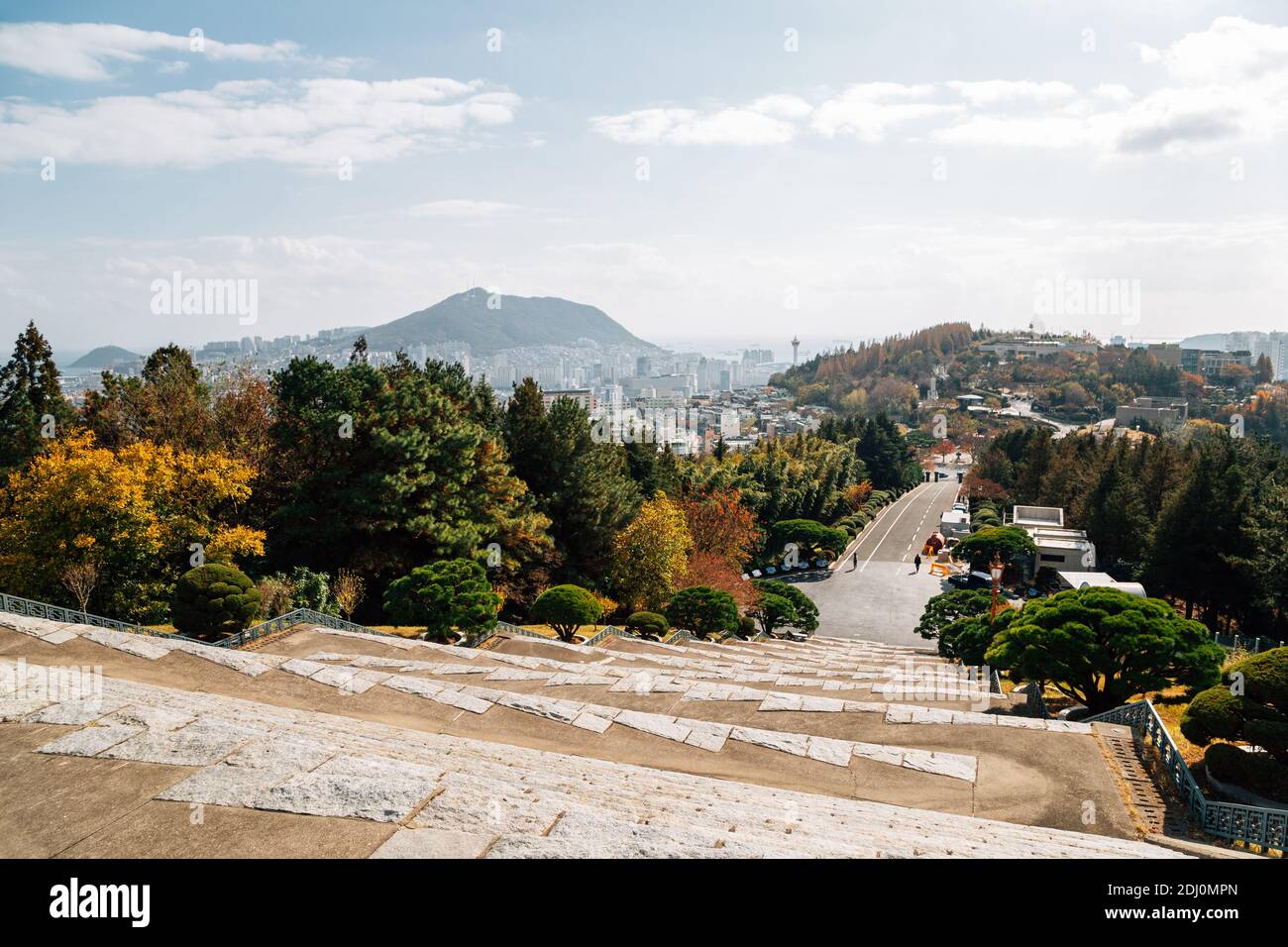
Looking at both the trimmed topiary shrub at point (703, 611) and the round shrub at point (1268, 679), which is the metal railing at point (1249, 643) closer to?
the trimmed topiary shrub at point (703, 611)

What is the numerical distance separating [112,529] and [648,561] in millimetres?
16770

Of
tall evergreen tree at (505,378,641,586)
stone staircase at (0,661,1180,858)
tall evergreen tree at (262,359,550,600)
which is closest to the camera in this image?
stone staircase at (0,661,1180,858)

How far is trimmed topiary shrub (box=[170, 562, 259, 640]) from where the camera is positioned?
1466 cm

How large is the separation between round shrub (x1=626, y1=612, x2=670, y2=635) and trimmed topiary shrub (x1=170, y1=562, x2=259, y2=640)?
38.2ft

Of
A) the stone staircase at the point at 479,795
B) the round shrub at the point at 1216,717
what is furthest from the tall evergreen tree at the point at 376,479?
the round shrub at the point at 1216,717

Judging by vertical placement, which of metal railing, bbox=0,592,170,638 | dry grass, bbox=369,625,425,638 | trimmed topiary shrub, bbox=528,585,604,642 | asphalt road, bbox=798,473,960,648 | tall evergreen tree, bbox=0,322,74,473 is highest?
tall evergreen tree, bbox=0,322,74,473

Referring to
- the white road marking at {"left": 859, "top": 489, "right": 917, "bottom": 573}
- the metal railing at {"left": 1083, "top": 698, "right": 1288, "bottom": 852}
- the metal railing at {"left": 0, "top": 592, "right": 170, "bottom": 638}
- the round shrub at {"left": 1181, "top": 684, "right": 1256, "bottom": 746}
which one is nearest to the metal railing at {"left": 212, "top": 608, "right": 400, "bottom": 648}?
the metal railing at {"left": 0, "top": 592, "right": 170, "bottom": 638}

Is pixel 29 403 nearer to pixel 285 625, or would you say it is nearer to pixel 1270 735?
pixel 285 625

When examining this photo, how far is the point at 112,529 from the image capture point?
57.9ft

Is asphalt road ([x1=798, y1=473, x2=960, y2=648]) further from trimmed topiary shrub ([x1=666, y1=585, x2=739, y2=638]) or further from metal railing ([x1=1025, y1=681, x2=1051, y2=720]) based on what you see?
metal railing ([x1=1025, y1=681, x2=1051, y2=720])

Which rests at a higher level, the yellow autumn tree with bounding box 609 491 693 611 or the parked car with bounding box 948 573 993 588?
the yellow autumn tree with bounding box 609 491 693 611

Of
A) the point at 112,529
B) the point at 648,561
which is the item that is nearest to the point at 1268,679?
the point at 648,561

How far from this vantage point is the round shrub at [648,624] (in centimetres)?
2362
